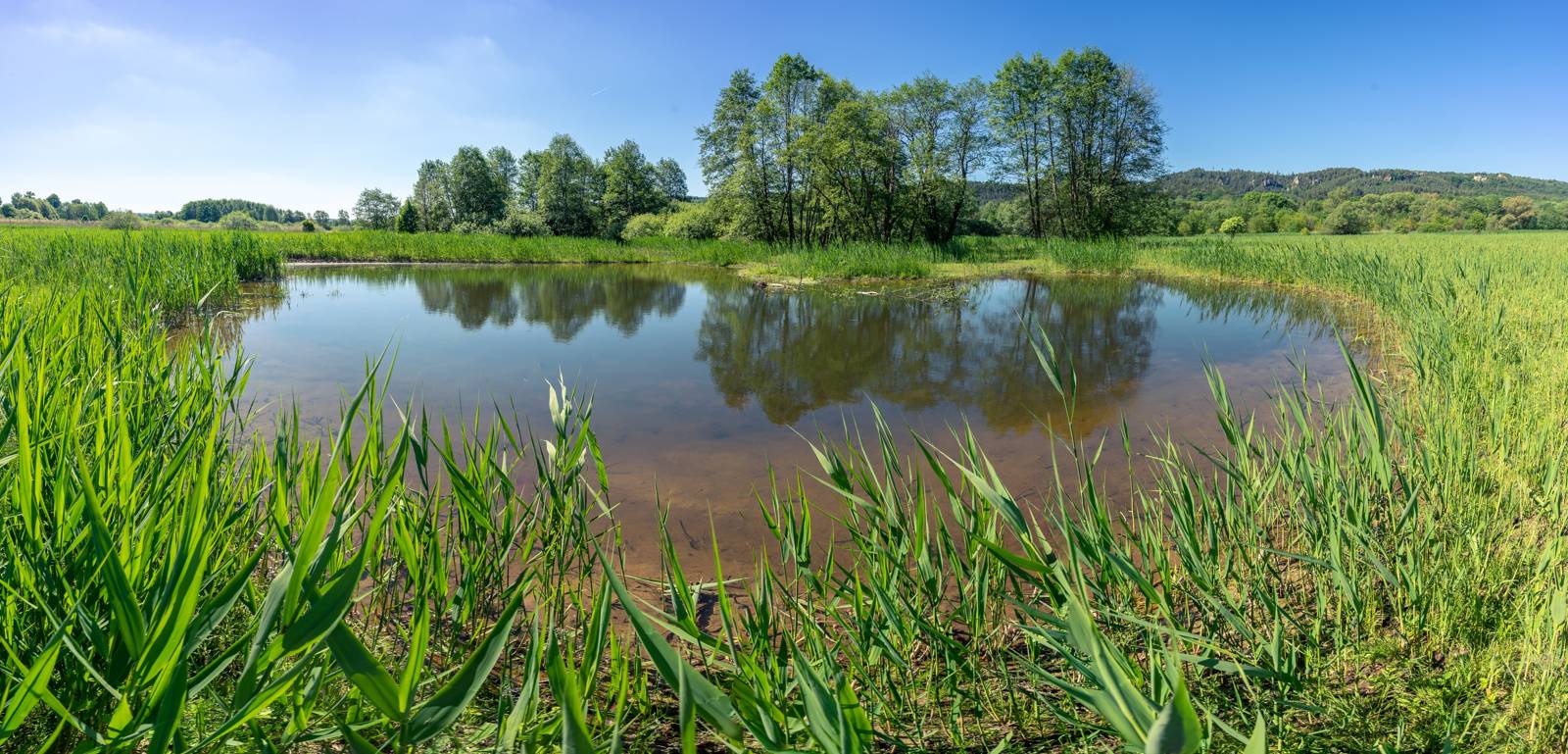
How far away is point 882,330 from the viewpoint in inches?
330

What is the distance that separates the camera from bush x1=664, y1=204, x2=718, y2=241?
2608cm

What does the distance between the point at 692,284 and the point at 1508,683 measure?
48.2 ft

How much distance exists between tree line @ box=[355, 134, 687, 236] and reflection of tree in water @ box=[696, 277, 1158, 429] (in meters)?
21.5

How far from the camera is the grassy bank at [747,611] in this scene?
68cm

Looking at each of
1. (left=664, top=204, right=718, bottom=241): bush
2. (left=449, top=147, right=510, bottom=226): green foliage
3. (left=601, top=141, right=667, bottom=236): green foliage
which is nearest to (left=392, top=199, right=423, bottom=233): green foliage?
(left=449, top=147, right=510, bottom=226): green foliage

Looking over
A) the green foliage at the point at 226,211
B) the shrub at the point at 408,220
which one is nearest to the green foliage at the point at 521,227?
the shrub at the point at 408,220

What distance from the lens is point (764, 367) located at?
6332 millimetres


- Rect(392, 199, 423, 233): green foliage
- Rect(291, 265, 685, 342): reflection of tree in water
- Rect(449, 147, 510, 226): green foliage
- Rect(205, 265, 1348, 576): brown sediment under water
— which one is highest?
Rect(449, 147, 510, 226): green foliage

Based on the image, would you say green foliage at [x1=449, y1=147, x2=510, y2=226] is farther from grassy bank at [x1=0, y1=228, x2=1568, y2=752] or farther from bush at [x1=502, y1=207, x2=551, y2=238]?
grassy bank at [x1=0, y1=228, x2=1568, y2=752]

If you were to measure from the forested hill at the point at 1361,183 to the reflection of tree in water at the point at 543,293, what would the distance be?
75569mm

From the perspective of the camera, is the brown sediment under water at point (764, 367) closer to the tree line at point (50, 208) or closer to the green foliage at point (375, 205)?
the green foliage at point (375, 205)

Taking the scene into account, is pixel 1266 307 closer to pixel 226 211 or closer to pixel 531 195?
pixel 531 195

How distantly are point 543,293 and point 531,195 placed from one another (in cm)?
3426

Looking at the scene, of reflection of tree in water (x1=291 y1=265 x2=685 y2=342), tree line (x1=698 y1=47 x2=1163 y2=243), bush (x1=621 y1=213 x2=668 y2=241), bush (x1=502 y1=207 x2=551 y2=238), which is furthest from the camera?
bush (x1=621 y1=213 x2=668 y2=241)
